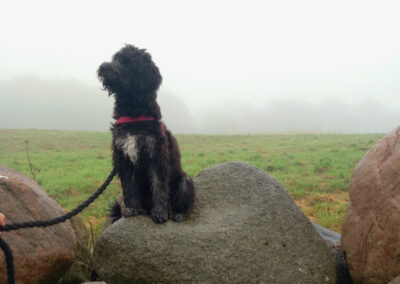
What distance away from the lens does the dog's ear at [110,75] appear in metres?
4.17

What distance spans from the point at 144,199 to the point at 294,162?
44.0 ft

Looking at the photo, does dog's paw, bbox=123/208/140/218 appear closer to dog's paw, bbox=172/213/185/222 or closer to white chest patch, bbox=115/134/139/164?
dog's paw, bbox=172/213/185/222

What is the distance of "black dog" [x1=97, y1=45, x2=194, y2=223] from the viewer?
168 inches

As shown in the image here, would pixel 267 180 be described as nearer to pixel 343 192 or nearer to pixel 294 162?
pixel 343 192

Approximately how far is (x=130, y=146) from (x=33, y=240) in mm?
1669

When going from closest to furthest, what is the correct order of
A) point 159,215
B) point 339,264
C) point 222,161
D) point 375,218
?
point 375,218
point 159,215
point 339,264
point 222,161

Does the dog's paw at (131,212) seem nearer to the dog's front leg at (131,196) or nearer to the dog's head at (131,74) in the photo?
the dog's front leg at (131,196)

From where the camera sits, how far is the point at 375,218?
398 centimetres

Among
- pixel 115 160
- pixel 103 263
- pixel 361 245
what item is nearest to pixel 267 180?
pixel 361 245

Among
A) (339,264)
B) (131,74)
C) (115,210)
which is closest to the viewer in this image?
(131,74)

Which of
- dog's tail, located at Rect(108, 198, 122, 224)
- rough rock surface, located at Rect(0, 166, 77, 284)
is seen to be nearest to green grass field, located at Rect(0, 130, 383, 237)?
dog's tail, located at Rect(108, 198, 122, 224)

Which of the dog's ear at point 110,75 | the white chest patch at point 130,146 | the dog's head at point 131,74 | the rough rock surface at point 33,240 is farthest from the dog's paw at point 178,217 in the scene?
the dog's ear at point 110,75

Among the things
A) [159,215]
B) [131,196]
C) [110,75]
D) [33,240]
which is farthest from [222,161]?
[33,240]

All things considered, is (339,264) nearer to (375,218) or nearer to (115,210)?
(375,218)
